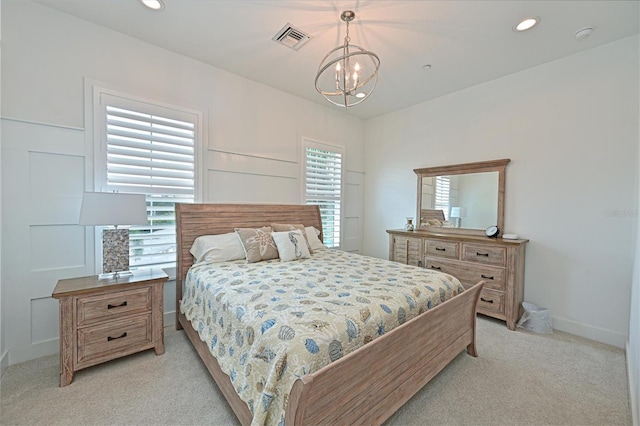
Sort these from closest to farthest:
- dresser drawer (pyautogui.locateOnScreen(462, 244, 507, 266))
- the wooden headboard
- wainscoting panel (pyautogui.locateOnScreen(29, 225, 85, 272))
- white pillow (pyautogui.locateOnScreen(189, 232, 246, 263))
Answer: wainscoting panel (pyautogui.locateOnScreen(29, 225, 85, 272)) < white pillow (pyautogui.locateOnScreen(189, 232, 246, 263)) < the wooden headboard < dresser drawer (pyautogui.locateOnScreen(462, 244, 507, 266))

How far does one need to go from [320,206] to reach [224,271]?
7.40ft

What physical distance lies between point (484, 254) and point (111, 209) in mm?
3831

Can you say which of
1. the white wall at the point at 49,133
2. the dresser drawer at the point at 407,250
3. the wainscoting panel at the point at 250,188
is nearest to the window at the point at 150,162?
the white wall at the point at 49,133

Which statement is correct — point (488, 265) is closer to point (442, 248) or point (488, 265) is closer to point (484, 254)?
point (484, 254)

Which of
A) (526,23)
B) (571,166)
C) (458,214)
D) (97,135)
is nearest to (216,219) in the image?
(97,135)

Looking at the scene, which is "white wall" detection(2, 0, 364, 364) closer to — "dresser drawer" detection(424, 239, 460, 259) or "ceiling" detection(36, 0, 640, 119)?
"ceiling" detection(36, 0, 640, 119)

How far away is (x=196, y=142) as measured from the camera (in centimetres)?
304

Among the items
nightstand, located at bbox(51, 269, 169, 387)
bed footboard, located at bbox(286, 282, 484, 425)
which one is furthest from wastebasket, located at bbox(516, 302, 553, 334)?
nightstand, located at bbox(51, 269, 169, 387)

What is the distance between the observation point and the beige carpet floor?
1.64 m

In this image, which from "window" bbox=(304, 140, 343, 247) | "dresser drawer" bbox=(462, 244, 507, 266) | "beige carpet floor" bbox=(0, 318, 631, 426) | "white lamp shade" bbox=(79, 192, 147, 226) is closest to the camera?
"beige carpet floor" bbox=(0, 318, 631, 426)

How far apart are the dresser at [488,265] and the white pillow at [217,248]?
8.11 ft

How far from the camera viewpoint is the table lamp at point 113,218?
2086 mm

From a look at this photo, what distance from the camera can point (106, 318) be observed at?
2.06m

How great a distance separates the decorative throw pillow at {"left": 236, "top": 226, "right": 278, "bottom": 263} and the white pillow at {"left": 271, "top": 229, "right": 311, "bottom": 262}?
7 centimetres
